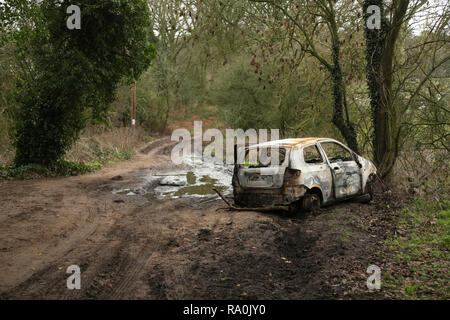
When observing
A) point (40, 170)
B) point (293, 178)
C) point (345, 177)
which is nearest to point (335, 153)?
point (345, 177)

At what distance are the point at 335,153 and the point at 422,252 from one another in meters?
5.82

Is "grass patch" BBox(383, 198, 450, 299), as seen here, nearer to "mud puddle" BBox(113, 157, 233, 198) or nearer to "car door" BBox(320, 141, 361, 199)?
"car door" BBox(320, 141, 361, 199)

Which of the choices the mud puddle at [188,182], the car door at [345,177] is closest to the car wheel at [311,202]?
the car door at [345,177]

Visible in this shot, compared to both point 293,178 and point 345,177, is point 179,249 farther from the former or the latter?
point 345,177

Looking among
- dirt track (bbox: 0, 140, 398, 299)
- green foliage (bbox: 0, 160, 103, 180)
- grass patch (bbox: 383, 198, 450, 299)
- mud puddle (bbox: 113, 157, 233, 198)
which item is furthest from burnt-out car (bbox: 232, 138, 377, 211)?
green foliage (bbox: 0, 160, 103, 180)

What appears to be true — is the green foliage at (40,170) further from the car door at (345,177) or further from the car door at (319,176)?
the car door at (345,177)

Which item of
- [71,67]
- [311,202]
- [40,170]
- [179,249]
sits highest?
[71,67]

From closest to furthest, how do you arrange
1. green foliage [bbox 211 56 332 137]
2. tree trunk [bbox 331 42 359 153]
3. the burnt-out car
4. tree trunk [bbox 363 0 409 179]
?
the burnt-out car
tree trunk [bbox 363 0 409 179]
tree trunk [bbox 331 42 359 153]
green foliage [bbox 211 56 332 137]

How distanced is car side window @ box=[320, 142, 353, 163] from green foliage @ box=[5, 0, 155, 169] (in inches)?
317

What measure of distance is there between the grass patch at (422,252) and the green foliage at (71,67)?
11198 millimetres

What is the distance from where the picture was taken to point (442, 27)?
8.91 meters

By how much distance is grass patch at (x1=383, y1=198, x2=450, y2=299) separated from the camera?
183 inches

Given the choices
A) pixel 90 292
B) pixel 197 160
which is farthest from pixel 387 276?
pixel 197 160

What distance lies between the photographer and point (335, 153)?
450 inches
